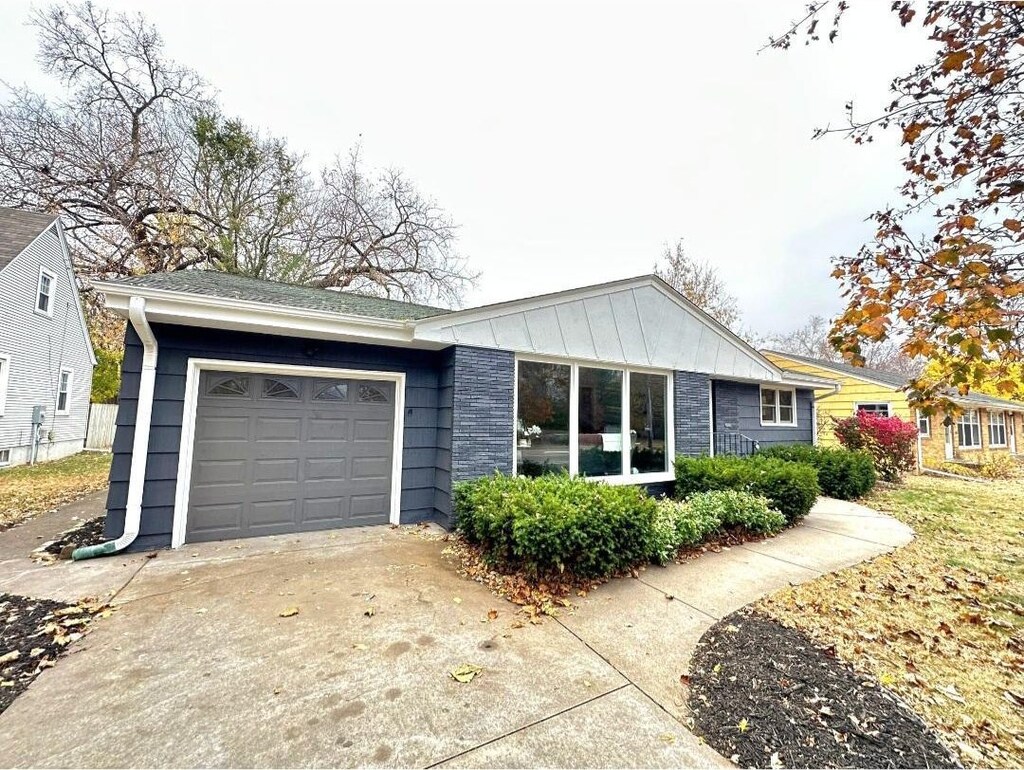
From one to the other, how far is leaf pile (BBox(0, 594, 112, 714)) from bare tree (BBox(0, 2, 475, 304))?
14.0 metres

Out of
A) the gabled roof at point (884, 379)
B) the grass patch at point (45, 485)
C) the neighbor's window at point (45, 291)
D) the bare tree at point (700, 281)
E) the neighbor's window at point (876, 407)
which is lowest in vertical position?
the grass patch at point (45, 485)

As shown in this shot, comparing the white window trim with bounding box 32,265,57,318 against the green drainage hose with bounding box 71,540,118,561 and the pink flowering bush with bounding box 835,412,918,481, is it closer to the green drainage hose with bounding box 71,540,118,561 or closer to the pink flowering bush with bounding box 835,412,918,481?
the green drainage hose with bounding box 71,540,118,561

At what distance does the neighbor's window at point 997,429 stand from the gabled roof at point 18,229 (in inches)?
1327

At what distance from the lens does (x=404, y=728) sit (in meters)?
2.22

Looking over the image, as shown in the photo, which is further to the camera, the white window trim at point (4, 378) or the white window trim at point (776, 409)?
the white window trim at point (4, 378)

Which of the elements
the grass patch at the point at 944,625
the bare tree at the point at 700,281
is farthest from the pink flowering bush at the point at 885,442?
the bare tree at the point at 700,281

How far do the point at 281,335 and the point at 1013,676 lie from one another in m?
7.12

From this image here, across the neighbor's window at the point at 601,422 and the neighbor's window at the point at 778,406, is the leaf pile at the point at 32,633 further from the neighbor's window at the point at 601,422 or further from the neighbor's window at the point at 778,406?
the neighbor's window at the point at 778,406

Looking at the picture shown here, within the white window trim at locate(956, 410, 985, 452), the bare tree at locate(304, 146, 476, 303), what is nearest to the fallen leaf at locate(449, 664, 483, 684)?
the bare tree at locate(304, 146, 476, 303)

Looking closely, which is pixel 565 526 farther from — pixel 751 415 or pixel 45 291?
pixel 45 291

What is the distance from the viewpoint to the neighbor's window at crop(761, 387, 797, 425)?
10.4 m

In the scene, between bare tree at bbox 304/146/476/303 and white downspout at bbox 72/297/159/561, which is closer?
white downspout at bbox 72/297/159/561

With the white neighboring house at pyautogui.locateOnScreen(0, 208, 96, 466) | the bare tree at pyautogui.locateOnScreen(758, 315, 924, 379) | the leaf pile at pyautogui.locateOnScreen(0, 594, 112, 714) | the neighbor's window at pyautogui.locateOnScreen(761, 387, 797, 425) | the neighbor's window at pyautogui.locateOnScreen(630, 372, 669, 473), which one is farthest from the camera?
the bare tree at pyautogui.locateOnScreen(758, 315, 924, 379)

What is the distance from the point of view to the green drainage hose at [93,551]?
15.0 ft
